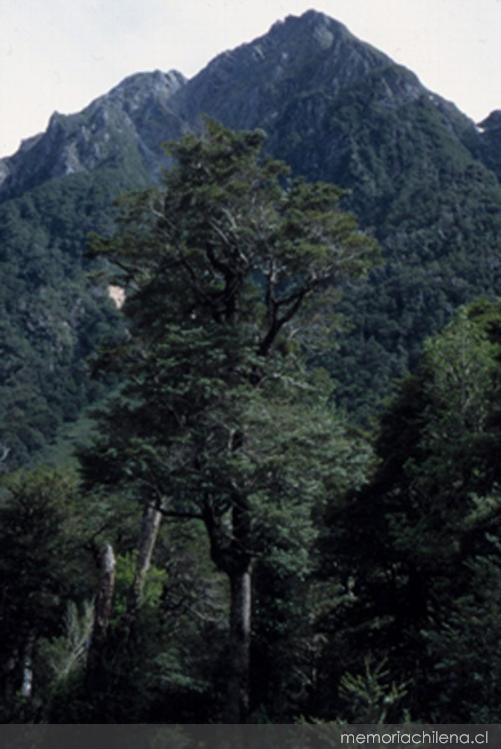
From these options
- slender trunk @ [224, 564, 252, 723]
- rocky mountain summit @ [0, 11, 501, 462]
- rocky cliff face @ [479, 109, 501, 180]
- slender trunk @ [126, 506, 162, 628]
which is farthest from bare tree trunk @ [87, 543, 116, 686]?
rocky cliff face @ [479, 109, 501, 180]

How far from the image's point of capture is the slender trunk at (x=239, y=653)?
1712 centimetres

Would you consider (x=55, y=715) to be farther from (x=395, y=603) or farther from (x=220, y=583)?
(x=220, y=583)

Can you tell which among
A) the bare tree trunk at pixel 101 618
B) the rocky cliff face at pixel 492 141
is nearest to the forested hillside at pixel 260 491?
the bare tree trunk at pixel 101 618

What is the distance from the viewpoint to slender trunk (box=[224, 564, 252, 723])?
17.1 metres

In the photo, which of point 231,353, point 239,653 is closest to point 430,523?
point 239,653

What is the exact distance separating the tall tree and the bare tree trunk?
1.96 m

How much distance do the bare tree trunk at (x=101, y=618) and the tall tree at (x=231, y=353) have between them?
6.42 feet

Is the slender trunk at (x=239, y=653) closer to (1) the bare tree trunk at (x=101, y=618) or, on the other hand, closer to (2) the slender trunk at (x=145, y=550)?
(2) the slender trunk at (x=145, y=550)

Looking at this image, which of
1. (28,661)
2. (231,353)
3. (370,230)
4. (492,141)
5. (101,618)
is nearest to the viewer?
(101,618)

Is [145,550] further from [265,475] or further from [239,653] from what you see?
[265,475]

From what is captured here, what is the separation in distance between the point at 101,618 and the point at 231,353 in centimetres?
713

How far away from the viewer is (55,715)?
16.6 meters

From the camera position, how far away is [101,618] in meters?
17.6

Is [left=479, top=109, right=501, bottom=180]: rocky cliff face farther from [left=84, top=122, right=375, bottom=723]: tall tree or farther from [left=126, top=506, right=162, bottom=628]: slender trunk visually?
[left=126, top=506, right=162, bottom=628]: slender trunk
